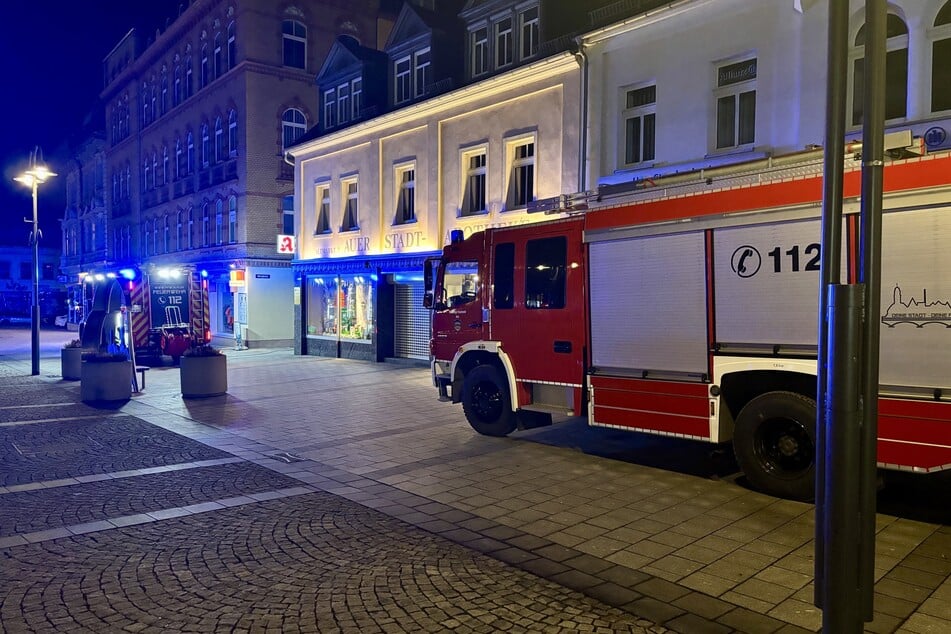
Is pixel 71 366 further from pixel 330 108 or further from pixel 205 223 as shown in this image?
pixel 205 223

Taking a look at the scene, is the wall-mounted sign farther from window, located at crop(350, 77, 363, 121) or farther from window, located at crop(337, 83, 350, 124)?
window, located at crop(350, 77, 363, 121)

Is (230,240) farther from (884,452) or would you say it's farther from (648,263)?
(884,452)

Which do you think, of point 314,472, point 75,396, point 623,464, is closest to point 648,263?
point 623,464

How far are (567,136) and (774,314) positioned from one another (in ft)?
32.7

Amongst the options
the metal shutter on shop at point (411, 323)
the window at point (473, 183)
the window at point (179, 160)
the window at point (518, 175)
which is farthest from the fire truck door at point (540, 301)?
the window at point (179, 160)

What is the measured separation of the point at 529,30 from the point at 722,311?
1263 centimetres

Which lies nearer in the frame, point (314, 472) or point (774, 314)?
point (774, 314)

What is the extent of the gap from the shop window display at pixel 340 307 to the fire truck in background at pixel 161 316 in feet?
12.5

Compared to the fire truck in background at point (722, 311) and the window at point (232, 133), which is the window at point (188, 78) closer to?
the window at point (232, 133)

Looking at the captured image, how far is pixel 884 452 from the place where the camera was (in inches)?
243

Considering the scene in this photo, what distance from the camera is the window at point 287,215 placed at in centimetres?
3041

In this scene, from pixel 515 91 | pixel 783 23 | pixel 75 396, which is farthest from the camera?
pixel 515 91

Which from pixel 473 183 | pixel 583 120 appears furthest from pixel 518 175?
pixel 583 120

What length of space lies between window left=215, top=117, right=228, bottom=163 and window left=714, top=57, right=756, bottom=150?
2372cm
